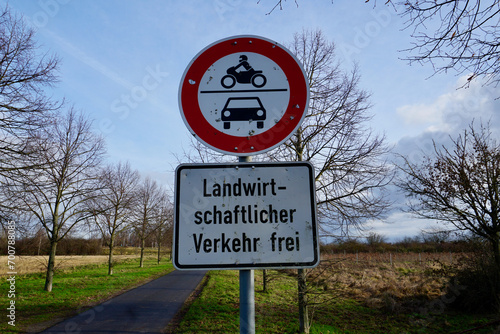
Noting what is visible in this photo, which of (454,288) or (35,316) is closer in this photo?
(35,316)

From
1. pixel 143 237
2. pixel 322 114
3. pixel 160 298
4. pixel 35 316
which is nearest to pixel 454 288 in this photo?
pixel 322 114

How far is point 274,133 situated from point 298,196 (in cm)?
36

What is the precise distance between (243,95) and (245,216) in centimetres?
65

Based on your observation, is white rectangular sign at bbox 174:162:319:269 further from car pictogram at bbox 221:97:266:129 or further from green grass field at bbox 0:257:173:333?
green grass field at bbox 0:257:173:333

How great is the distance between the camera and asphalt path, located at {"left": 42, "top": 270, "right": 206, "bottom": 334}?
8.04m

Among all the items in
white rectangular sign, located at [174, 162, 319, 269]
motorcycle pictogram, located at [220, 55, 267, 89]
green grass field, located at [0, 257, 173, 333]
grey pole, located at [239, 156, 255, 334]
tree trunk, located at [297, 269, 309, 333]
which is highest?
motorcycle pictogram, located at [220, 55, 267, 89]

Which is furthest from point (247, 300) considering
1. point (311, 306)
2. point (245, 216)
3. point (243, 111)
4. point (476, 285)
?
point (476, 285)

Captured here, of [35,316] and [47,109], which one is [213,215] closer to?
[47,109]

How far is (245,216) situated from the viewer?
1380 millimetres

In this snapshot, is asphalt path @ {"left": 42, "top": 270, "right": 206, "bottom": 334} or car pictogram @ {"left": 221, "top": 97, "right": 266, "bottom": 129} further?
asphalt path @ {"left": 42, "top": 270, "right": 206, "bottom": 334}

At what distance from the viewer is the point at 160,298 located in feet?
40.2

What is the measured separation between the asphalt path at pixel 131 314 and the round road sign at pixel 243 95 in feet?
26.4

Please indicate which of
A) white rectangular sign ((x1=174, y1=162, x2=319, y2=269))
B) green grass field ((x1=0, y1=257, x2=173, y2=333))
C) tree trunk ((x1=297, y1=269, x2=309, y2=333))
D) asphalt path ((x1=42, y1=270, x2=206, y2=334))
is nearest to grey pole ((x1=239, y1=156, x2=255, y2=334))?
white rectangular sign ((x1=174, y1=162, x2=319, y2=269))

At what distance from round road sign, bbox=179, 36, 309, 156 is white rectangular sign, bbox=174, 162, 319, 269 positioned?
6.4 inches
